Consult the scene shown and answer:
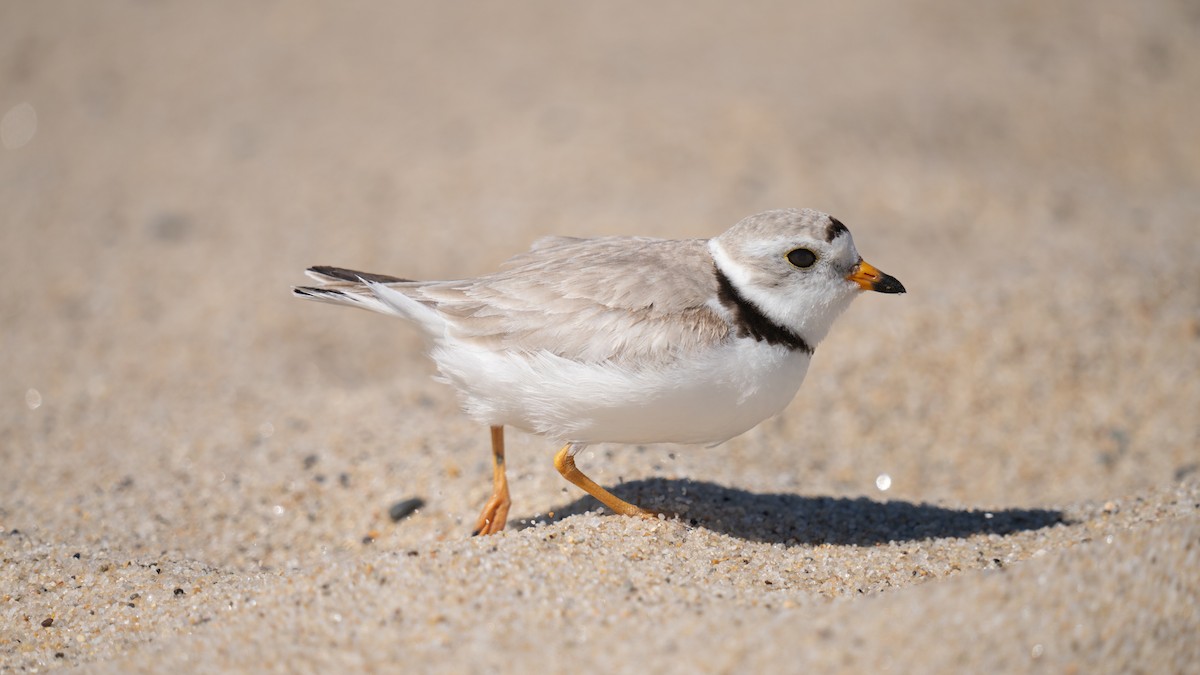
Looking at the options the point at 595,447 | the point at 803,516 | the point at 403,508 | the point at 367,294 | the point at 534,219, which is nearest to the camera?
the point at 367,294

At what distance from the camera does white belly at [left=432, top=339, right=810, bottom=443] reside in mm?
3432

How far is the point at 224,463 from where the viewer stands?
5.31 meters

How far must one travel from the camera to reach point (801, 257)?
3.67m

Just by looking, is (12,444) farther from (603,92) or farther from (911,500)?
(603,92)

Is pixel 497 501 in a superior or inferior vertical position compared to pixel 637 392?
inferior

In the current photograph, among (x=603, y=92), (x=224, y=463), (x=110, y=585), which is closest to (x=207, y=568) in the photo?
(x=110, y=585)

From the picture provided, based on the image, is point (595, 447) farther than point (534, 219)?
No

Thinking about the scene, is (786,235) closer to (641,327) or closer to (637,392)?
(641,327)

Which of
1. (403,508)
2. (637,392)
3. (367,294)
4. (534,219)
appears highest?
(637,392)

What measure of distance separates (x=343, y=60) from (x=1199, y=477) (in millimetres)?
9301

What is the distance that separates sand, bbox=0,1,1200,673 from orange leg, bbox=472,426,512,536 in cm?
23

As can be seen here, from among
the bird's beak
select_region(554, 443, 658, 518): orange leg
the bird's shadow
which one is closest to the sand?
the bird's shadow

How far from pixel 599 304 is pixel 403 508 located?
5.32 feet

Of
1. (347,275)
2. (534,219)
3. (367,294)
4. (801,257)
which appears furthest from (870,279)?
(534,219)
